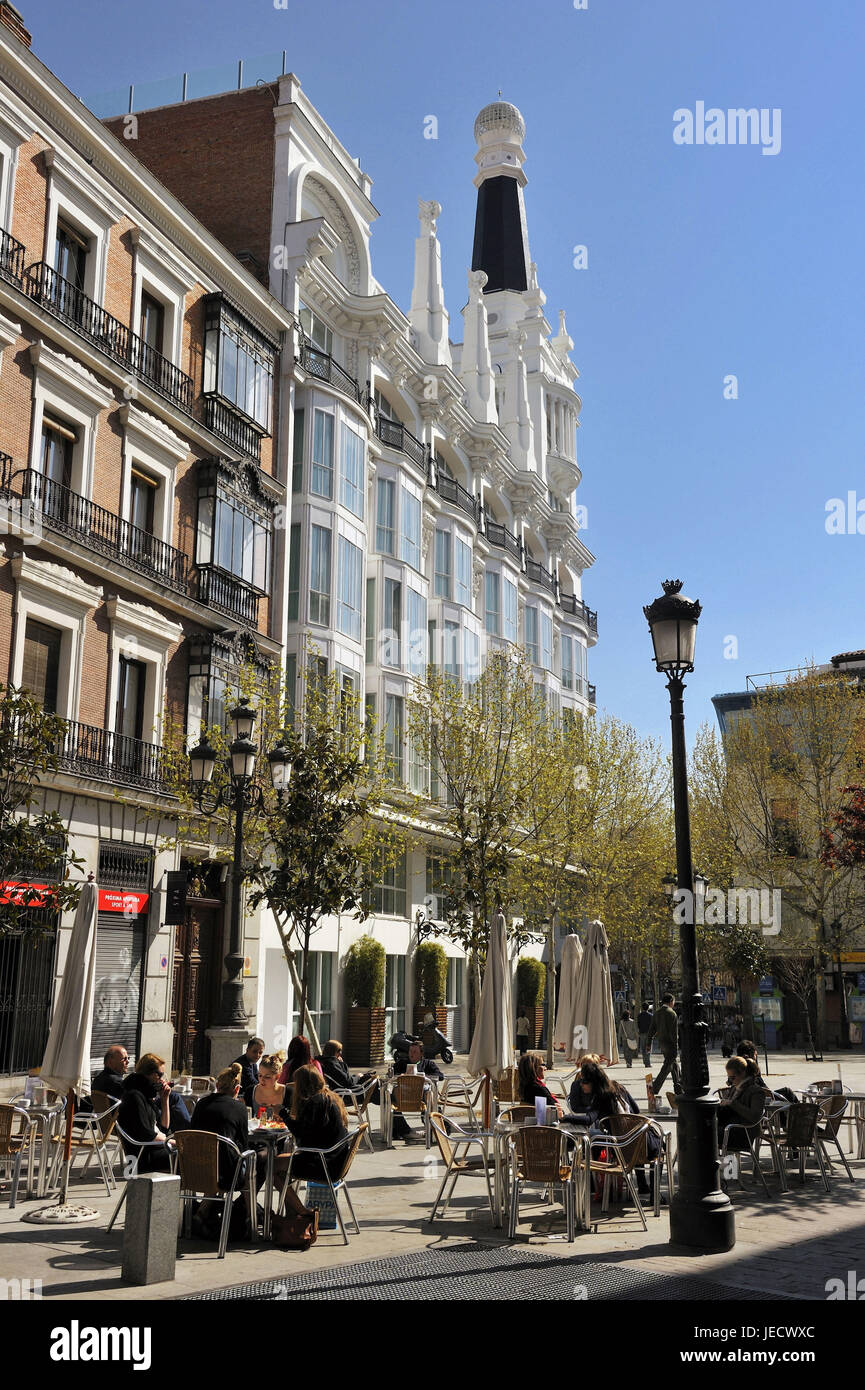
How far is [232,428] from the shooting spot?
2644cm

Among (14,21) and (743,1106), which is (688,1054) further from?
(14,21)

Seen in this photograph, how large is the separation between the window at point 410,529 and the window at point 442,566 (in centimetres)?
269

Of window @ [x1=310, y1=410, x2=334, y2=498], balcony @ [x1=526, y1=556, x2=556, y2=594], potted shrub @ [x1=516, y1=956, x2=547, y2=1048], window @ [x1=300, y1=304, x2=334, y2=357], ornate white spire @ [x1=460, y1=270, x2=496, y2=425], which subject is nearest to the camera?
window @ [x1=310, y1=410, x2=334, y2=498]

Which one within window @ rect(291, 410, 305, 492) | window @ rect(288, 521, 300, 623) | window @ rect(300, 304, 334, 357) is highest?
window @ rect(300, 304, 334, 357)

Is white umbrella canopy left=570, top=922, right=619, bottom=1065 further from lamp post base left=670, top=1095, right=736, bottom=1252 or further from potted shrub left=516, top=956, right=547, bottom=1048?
potted shrub left=516, top=956, right=547, bottom=1048

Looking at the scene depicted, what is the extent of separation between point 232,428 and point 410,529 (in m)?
9.72

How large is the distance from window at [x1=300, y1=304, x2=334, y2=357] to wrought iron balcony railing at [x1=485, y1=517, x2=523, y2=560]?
38.8 feet

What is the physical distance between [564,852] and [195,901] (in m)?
11.4

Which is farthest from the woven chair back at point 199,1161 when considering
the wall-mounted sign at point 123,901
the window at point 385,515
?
the window at point 385,515

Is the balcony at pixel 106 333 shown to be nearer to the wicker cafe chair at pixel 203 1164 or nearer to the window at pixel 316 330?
the window at pixel 316 330

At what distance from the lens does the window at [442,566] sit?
127 feet

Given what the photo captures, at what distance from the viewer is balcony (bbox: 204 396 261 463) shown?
25531 millimetres

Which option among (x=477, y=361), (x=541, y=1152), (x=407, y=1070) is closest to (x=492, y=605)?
(x=477, y=361)

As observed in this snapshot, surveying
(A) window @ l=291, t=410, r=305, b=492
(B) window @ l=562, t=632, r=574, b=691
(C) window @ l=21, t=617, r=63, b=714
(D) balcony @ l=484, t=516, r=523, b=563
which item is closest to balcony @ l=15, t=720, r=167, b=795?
(C) window @ l=21, t=617, r=63, b=714
